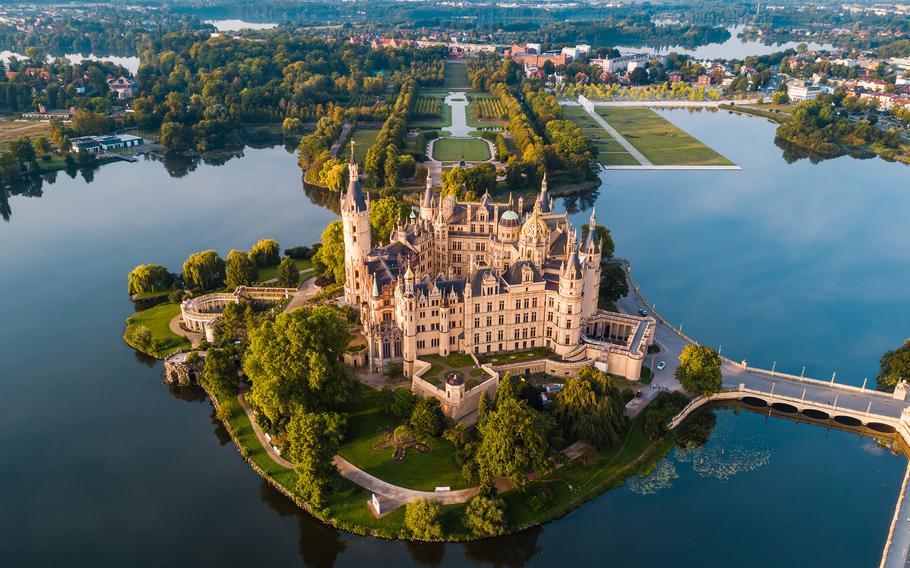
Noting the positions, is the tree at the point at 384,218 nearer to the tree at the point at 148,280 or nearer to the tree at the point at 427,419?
the tree at the point at 148,280

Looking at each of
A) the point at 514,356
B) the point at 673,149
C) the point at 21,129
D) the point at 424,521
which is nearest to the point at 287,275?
the point at 514,356

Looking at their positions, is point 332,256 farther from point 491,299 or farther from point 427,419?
point 427,419

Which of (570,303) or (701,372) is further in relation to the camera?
(570,303)

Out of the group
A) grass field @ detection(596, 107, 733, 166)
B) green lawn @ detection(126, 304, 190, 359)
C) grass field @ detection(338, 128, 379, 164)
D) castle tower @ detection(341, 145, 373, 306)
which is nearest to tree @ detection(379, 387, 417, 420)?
castle tower @ detection(341, 145, 373, 306)

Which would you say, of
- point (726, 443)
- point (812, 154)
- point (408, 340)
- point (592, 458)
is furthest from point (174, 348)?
point (812, 154)

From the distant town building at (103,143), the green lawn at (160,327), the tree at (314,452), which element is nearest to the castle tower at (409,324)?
the tree at (314,452)

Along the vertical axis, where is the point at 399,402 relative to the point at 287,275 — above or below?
below
